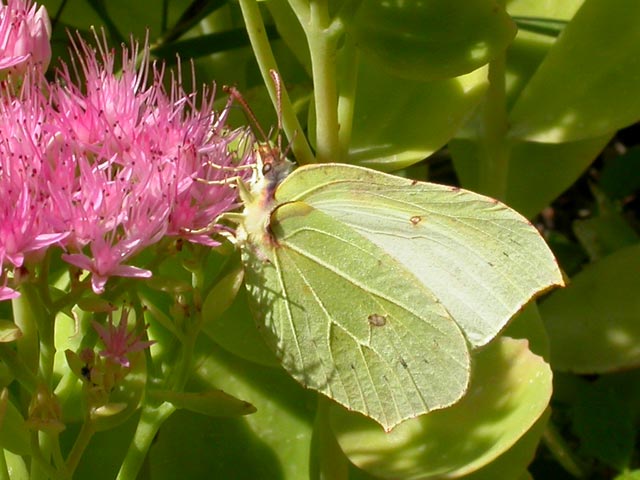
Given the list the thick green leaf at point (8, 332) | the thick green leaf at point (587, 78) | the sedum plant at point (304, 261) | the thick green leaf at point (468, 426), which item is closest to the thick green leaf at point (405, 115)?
the sedum plant at point (304, 261)

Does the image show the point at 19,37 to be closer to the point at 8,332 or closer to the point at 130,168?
the point at 130,168

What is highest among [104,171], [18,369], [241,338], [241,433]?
[104,171]

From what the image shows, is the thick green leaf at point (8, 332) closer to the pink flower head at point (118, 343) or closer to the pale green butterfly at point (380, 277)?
the pink flower head at point (118, 343)

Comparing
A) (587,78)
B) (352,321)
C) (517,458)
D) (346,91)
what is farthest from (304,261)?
(587,78)

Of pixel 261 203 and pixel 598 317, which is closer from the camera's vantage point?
pixel 261 203

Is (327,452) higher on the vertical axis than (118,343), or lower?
lower

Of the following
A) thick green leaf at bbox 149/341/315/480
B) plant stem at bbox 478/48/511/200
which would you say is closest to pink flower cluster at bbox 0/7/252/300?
thick green leaf at bbox 149/341/315/480

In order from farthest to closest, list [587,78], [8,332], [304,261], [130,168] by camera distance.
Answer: [587,78]
[304,261]
[130,168]
[8,332]
